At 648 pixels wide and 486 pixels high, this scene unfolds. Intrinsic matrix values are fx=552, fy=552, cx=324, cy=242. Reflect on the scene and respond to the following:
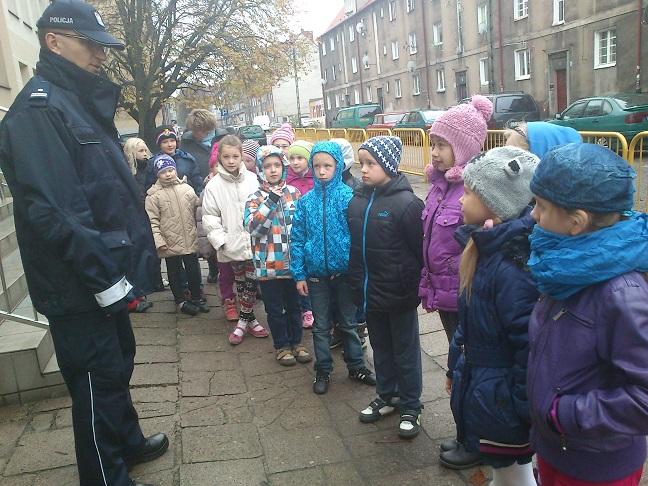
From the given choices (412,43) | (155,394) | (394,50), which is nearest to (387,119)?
(412,43)

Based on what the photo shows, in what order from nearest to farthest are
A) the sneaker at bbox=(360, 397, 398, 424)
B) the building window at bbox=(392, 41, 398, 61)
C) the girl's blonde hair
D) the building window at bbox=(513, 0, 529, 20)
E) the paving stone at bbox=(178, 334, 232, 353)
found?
the sneaker at bbox=(360, 397, 398, 424)
the paving stone at bbox=(178, 334, 232, 353)
the girl's blonde hair
the building window at bbox=(513, 0, 529, 20)
the building window at bbox=(392, 41, 398, 61)

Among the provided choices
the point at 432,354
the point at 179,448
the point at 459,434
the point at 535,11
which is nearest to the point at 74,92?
the point at 179,448

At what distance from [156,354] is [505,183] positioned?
3.33 metres

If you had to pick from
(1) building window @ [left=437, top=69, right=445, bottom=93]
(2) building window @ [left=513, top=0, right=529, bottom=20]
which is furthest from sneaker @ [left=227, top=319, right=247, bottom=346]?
(1) building window @ [left=437, top=69, right=445, bottom=93]

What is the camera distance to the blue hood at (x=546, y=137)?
2.57 metres

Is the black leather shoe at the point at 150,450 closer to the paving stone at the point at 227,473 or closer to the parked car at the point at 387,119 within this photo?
the paving stone at the point at 227,473

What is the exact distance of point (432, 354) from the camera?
4289 mm

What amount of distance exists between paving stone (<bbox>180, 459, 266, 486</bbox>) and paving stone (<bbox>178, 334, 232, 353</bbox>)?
1.75 metres

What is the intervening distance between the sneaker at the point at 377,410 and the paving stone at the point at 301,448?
0.22m

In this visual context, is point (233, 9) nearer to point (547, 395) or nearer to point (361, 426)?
point (361, 426)

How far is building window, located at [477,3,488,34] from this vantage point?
29.8 metres

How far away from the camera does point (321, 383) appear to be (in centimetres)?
382

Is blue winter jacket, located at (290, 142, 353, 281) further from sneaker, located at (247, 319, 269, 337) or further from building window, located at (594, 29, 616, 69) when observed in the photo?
building window, located at (594, 29, 616, 69)

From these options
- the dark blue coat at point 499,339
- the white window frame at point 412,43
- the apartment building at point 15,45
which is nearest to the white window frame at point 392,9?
the white window frame at point 412,43
